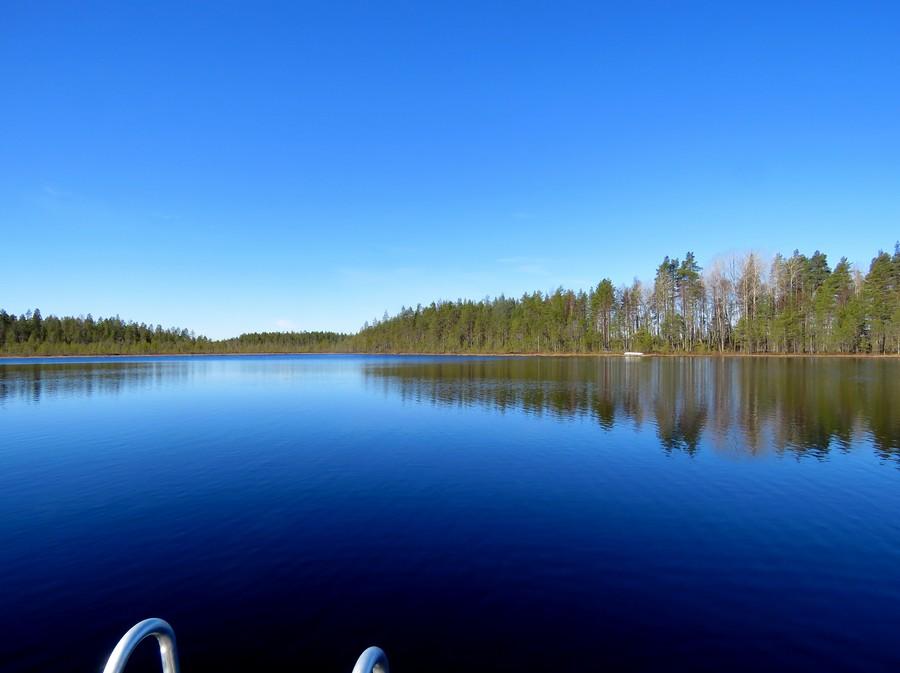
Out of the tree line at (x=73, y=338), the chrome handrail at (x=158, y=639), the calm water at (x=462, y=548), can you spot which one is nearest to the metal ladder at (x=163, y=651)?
the chrome handrail at (x=158, y=639)

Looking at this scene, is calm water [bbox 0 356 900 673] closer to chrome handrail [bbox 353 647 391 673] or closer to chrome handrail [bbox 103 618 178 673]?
chrome handrail [bbox 353 647 391 673]

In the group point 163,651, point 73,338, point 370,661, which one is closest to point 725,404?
point 370,661

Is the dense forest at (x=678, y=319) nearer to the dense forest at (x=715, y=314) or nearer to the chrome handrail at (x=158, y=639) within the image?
the dense forest at (x=715, y=314)

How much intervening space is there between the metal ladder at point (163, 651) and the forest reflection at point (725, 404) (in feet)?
64.5

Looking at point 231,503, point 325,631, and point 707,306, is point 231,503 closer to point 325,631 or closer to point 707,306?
point 325,631

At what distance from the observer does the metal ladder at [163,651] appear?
105 inches

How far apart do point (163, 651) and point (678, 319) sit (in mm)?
128260

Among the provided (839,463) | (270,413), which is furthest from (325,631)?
(270,413)

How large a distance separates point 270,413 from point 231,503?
1870 cm

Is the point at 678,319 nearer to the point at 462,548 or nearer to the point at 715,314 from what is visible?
the point at 715,314

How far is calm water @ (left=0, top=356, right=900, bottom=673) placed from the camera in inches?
280

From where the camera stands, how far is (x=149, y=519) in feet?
39.9

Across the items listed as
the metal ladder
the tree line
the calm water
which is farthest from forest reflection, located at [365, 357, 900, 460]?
the tree line

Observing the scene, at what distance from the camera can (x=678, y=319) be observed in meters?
116
